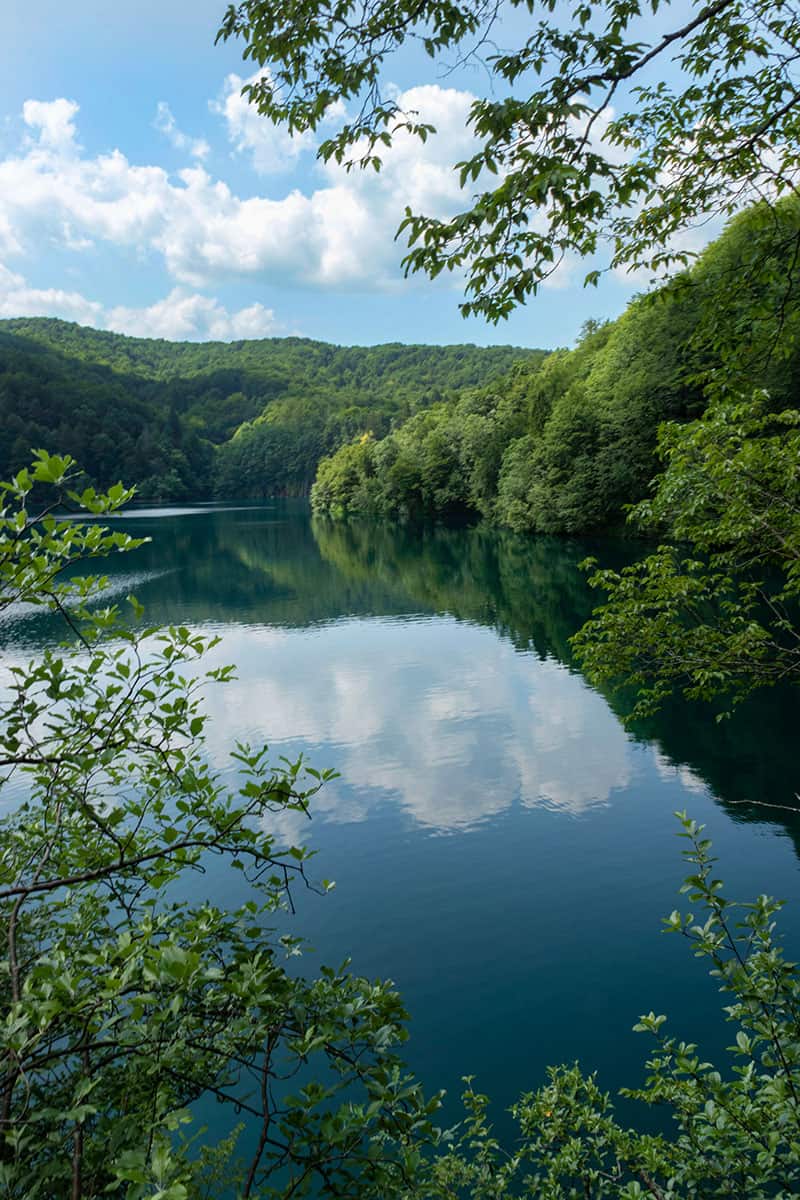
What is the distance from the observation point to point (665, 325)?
43219mm

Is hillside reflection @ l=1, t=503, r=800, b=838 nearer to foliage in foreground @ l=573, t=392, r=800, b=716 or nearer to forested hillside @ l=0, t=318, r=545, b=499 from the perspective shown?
foliage in foreground @ l=573, t=392, r=800, b=716

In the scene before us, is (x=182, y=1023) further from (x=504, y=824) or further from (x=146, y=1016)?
(x=504, y=824)

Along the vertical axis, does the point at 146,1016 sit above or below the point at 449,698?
above

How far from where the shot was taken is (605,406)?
4819 centimetres

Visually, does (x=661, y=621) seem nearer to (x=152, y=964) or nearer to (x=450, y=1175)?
(x=450, y=1175)

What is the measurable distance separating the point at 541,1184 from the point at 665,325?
46.8 m

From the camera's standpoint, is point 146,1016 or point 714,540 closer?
point 146,1016

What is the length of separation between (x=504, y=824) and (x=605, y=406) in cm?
4206

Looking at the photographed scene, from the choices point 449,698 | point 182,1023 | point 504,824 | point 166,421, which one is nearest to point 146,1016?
point 182,1023

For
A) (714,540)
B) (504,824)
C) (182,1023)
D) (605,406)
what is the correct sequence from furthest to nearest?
(605,406)
(504,824)
(714,540)
(182,1023)

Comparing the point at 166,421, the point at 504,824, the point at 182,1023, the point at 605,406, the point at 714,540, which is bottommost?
the point at 504,824

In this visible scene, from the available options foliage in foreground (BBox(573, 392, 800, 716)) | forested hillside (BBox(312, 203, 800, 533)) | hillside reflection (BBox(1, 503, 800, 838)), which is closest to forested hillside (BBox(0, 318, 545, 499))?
forested hillside (BBox(312, 203, 800, 533))

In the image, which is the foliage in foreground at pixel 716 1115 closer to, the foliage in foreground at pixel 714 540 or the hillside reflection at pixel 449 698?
the hillside reflection at pixel 449 698

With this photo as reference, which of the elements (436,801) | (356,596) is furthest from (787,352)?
A: (356,596)
